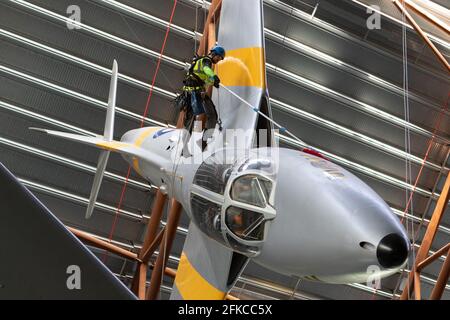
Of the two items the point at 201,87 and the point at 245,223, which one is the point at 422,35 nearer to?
the point at 201,87

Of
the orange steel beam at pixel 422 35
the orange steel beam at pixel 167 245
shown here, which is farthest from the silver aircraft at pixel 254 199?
the orange steel beam at pixel 422 35

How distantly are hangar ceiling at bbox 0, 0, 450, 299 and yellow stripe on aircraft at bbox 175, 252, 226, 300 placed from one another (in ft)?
25.3

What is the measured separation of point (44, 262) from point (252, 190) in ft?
14.7

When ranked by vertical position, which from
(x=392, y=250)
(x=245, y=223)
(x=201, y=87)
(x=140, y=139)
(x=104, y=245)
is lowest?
(x=104, y=245)

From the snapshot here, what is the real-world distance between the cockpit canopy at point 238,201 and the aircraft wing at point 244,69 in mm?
1653

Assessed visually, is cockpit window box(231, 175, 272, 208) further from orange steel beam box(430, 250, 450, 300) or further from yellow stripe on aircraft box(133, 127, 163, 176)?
orange steel beam box(430, 250, 450, 300)

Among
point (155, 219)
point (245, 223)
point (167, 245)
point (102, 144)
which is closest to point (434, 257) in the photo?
point (167, 245)

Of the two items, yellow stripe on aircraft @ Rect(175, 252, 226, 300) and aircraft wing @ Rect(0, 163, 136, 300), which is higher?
aircraft wing @ Rect(0, 163, 136, 300)

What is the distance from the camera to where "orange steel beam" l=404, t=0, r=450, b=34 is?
15391 mm

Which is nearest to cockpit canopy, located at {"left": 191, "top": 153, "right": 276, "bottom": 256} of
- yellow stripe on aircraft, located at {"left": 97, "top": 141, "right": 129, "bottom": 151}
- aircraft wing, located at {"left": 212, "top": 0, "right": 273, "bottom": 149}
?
aircraft wing, located at {"left": 212, "top": 0, "right": 273, "bottom": 149}

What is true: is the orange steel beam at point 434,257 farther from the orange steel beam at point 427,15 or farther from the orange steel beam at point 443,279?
the orange steel beam at point 427,15

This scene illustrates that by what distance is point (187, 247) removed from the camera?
1027 cm

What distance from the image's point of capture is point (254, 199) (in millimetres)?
7191

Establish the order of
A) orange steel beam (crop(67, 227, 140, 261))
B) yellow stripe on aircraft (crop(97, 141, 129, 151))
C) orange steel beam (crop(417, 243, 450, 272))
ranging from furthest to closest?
orange steel beam (crop(67, 227, 140, 261)) < orange steel beam (crop(417, 243, 450, 272)) < yellow stripe on aircraft (crop(97, 141, 129, 151))
